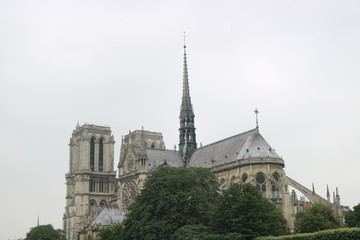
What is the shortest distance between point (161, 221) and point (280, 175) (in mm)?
31866

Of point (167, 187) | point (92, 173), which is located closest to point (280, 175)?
point (167, 187)

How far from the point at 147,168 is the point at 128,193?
657 cm

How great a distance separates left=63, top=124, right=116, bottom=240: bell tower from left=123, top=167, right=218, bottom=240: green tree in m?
56.1

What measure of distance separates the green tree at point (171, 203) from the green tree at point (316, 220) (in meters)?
13.1

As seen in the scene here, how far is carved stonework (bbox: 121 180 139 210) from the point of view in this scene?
335ft

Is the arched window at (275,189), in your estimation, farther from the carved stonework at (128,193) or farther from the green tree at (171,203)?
the carved stonework at (128,193)

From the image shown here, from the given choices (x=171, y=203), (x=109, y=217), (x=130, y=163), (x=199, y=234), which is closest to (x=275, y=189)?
(x=171, y=203)

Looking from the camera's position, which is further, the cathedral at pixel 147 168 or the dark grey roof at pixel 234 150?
the dark grey roof at pixel 234 150

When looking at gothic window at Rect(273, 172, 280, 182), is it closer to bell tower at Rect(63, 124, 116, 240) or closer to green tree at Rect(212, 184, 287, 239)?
green tree at Rect(212, 184, 287, 239)

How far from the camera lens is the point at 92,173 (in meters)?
126

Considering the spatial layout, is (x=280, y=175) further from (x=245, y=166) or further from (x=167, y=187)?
(x=167, y=187)

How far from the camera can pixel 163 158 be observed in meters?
107

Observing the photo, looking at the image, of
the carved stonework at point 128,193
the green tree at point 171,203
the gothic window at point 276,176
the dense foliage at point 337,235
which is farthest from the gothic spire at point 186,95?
the dense foliage at point 337,235

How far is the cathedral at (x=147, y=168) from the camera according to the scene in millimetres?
88062
